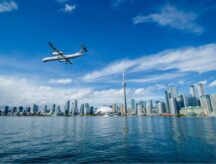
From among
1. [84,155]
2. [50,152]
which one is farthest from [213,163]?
[50,152]

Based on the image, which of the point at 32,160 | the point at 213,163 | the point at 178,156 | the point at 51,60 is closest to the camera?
the point at 213,163

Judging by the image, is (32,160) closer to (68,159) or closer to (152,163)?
(68,159)

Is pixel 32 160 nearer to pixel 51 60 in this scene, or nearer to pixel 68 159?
pixel 68 159

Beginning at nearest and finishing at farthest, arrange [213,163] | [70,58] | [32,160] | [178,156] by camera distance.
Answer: [213,163]
[32,160]
[178,156]
[70,58]

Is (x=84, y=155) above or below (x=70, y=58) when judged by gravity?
below

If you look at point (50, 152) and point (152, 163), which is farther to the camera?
point (50, 152)

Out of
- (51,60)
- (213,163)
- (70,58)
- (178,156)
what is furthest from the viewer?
(51,60)

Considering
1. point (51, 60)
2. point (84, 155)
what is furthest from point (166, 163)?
point (51, 60)

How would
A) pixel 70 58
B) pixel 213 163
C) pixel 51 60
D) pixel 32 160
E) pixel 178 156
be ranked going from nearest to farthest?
pixel 213 163 → pixel 32 160 → pixel 178 156 → pixel 70 58 → pixel 51 60

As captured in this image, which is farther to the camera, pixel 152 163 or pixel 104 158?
pixel 104 158
